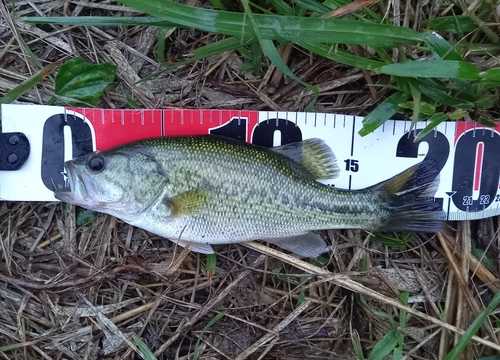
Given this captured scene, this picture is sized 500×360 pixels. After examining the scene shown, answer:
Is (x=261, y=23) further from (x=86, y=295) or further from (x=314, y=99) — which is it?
(x=86, y=295)

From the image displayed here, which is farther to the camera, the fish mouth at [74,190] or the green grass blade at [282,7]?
the green grass blade at [282,7]

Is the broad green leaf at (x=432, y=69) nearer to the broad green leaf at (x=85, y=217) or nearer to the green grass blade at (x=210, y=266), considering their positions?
the green grass blade at (x=210, y=266)

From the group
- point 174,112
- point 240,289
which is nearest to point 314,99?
point 174,112

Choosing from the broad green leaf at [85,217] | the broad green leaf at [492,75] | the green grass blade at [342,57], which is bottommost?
the broad green leaf at [85,217]

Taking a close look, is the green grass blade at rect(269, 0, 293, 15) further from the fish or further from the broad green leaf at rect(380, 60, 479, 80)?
the fish

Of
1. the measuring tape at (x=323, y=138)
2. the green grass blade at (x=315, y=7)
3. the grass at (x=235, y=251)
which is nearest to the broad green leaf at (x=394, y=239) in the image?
the grass at (x=235, y=251)

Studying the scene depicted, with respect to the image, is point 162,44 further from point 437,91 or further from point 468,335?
point 468,335

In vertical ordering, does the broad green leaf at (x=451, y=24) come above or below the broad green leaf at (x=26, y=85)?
above

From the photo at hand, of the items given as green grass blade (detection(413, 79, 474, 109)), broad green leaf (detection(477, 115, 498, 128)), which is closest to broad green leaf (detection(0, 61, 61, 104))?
green grass blade (detection(413, 79, 474, 109))
